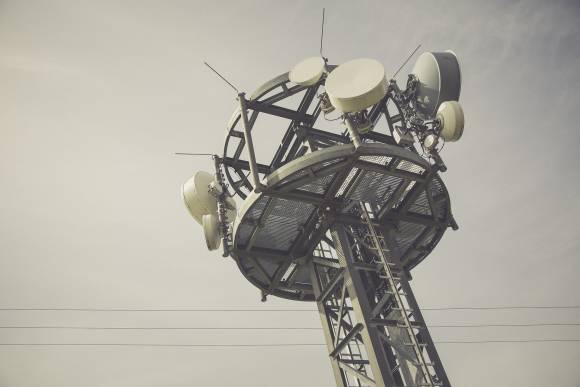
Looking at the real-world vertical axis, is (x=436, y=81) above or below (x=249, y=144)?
above

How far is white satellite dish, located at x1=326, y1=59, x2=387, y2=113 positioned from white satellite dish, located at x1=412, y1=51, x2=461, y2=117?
3842mm

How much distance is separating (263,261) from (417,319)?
6222 millimetres

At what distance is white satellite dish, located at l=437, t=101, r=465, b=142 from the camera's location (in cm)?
1249

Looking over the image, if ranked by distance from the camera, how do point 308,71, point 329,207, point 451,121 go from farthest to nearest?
1. point 308,71
2. point 329,207
3. point 451,121

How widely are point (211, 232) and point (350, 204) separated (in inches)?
210

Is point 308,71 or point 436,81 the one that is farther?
point 436,81

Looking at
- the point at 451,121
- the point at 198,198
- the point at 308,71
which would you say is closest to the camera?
the point at 451,121

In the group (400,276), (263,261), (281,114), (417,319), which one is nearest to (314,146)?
(281,114)

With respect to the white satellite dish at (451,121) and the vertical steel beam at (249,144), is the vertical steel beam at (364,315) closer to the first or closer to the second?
the vertical steel beam at (249,144)

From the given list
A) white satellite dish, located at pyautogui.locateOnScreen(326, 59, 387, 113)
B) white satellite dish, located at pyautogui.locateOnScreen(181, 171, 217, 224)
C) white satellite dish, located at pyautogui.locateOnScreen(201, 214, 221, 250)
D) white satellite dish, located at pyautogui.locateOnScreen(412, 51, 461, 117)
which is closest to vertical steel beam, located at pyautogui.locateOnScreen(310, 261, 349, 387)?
white satellite dish, located at pyautogui.locateOnScreen(201, 214, 221, 250)

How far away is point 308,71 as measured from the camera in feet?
46.0

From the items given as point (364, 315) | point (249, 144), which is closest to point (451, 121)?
point (249, 144)

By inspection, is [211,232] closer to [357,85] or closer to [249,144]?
[249,144]

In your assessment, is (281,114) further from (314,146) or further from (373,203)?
(373,203)
